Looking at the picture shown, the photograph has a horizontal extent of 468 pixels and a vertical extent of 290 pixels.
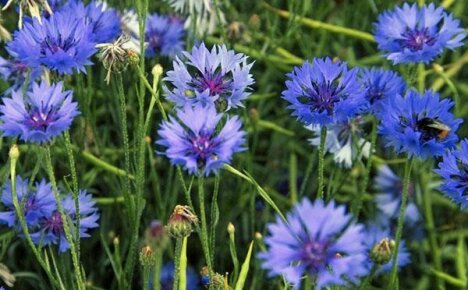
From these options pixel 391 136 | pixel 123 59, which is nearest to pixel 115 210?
pixel 123 59

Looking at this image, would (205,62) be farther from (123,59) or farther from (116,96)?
(116,96)

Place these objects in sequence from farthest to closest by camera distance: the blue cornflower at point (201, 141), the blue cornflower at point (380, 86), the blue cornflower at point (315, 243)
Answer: the blue cornflower at point (380, 86)
the blue cornflower at point (201, 141)
the blue cornflower at point (315, 243)

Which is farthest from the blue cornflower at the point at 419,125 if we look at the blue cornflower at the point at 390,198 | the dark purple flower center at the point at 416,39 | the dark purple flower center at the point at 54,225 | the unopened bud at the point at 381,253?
the blue cornflower at the point at 390,198

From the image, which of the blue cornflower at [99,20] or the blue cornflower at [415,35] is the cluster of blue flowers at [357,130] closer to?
the blue cornflower at [415,35]

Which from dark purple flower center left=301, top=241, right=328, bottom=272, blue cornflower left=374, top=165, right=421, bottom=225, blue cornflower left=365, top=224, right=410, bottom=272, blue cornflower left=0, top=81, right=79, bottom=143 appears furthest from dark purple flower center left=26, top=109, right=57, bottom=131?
blue cornflower left=374, top=165, right=421, bottom=225

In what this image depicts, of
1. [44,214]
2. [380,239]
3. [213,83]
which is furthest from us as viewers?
[380,239]

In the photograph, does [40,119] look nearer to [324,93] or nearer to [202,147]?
[202,147]

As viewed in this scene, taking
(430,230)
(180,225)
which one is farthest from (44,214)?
(430,230)

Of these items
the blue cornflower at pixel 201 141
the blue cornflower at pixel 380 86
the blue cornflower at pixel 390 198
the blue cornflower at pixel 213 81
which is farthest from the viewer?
the blue cornflower at pixel 390 198

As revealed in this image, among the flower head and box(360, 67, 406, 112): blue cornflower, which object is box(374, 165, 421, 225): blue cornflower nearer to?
the flower head
